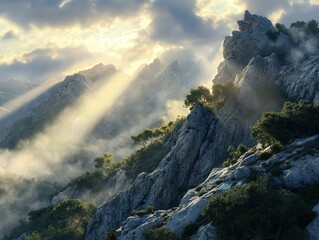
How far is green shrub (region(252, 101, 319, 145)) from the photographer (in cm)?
8888

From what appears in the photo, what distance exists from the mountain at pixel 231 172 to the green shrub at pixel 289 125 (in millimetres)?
603

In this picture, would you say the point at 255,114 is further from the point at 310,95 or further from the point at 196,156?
the point at 196,156

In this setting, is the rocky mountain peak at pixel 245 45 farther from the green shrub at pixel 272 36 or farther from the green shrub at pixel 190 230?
the green shrub at pixel 190 230

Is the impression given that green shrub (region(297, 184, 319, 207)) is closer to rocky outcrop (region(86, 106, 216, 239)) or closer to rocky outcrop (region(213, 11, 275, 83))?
rocky outcrop (region(86, 106, 216, 239))

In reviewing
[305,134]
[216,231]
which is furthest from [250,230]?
[305,134]

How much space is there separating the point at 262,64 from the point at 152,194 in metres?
78.6

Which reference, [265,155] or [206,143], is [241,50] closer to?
[206,143]

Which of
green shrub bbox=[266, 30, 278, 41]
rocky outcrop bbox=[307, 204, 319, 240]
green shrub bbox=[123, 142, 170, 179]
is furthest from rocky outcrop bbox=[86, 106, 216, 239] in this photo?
A: green shrub bbox=[266, 30, 278, 41]

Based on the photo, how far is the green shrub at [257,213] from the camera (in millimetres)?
48844

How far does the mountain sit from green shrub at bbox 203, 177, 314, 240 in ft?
0.44

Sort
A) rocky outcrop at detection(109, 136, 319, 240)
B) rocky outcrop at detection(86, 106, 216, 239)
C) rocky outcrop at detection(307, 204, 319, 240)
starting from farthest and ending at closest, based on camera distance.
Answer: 1. rocky outcrop at detection(86, 106, 216, 239)
2. rocky outcrop at detection(109, 136, 319, 240)
3. rocky outcrop at detection(307, 204, 319, 240)

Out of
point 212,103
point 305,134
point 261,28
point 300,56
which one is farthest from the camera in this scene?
point 261,28

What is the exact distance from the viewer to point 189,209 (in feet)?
233

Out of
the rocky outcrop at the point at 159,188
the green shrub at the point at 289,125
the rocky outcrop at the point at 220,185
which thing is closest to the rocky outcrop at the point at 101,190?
the rocky outcrop at the point at 159,188
